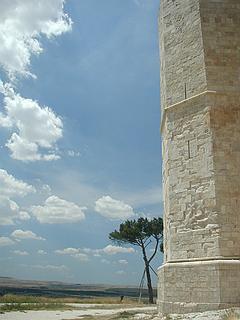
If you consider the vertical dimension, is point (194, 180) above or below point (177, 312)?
above

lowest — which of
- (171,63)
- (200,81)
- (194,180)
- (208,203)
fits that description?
(208,203)

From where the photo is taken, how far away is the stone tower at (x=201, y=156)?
10344mm

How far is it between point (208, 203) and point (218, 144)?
1639 millimetres

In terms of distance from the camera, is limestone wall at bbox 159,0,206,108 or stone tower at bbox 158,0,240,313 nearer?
stone tower at bbox 158,0,240,313

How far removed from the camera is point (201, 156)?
447 inches

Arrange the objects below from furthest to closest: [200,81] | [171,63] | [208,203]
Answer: [171,63]
[200,81]
[208,203]

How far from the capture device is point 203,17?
40.3 feet

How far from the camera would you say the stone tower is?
10344 mm

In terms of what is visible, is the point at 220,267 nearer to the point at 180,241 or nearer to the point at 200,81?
the point at 180,241

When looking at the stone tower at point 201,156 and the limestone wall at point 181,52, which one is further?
the limestone wall at point 181,52

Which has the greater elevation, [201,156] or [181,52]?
[181,52]

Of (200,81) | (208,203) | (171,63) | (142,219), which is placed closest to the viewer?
(208,203)

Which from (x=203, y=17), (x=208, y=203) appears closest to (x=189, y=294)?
(x=208, y=203)

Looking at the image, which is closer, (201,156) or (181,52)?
(201,156)
